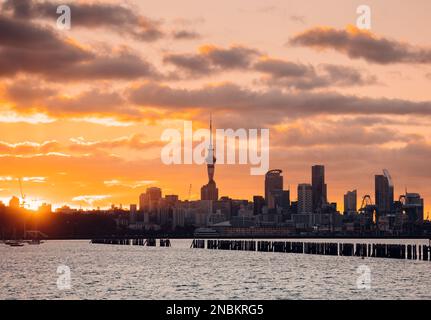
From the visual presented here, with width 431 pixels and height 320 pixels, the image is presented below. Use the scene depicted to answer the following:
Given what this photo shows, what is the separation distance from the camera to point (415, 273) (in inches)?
3858

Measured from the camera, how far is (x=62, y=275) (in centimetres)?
9512
